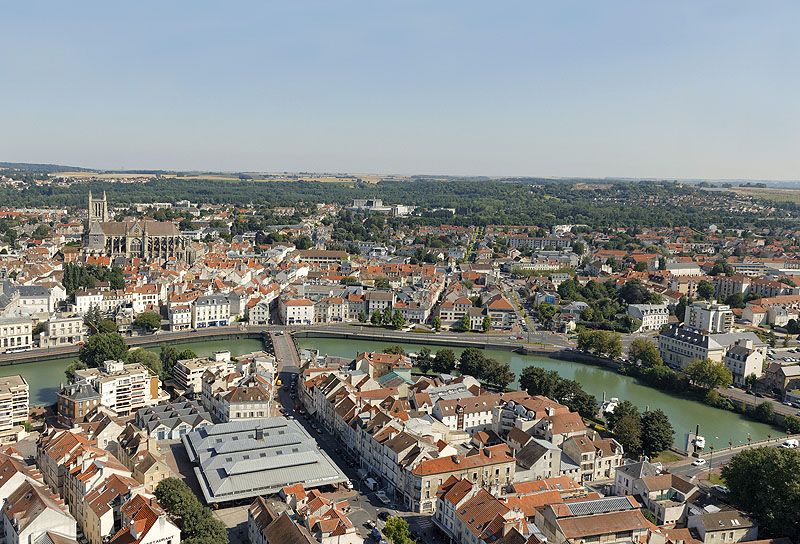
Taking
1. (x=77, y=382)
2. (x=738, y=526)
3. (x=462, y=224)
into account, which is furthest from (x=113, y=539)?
(x=462, y=224)

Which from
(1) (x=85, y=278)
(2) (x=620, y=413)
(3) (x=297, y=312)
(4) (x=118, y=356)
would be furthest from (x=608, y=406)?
(1) (x=85, y=278)

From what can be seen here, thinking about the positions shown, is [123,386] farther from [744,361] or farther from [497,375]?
[744,361]

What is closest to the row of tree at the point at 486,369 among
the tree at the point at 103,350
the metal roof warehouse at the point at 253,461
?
the metal roof warehouse at the point at 253,461

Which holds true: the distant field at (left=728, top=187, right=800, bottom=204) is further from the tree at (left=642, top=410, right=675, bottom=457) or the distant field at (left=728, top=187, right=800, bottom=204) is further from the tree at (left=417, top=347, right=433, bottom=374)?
the tree at (left=642, top=410, right=675, bottom=457)

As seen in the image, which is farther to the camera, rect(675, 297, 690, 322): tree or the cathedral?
the cathedral

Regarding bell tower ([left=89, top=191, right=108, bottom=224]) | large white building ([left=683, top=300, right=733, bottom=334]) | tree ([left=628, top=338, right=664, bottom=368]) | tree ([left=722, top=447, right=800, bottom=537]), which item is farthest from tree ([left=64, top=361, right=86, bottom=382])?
bell tower ([left=89, top=191, right=108, bottom=224])

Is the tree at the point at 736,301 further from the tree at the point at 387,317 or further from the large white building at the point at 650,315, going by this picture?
the tree at the point at 387,317
